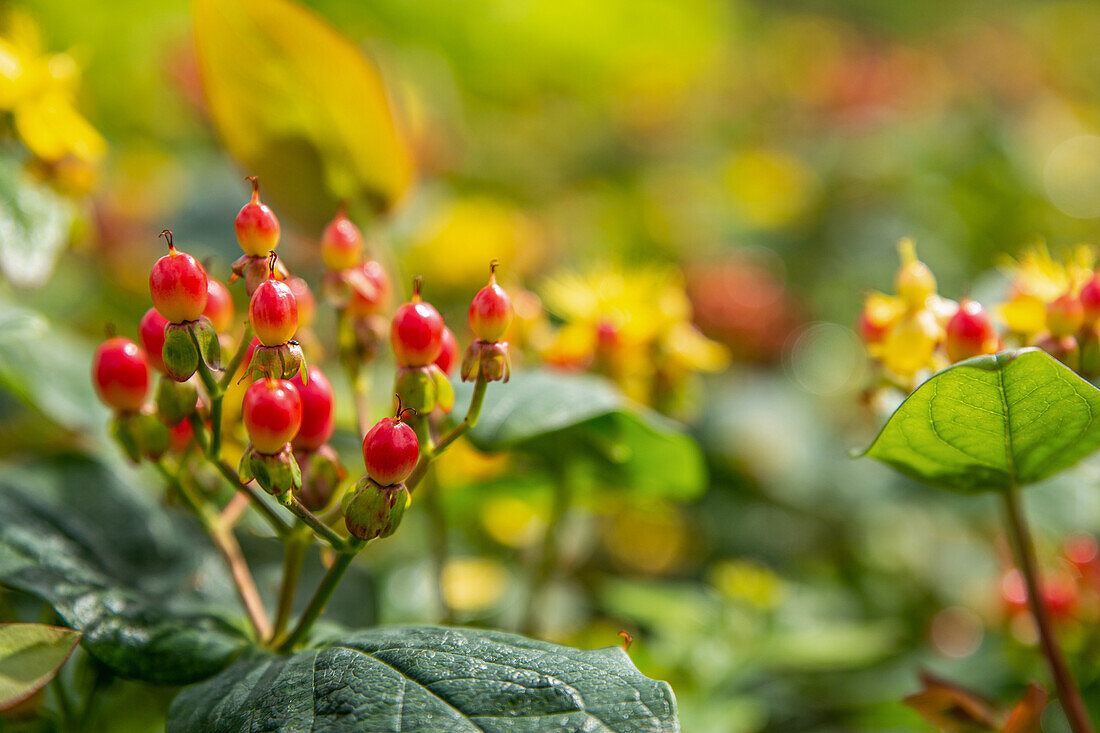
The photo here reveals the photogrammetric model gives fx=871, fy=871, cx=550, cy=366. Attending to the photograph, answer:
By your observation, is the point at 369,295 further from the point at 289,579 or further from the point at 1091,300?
the point at 1091,300

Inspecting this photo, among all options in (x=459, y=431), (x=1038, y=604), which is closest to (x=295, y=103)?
(x=459, y=431)

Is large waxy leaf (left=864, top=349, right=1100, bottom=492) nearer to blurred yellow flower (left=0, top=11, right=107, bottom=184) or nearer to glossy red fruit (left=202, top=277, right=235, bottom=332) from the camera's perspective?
glossy red fruit (left=202, top=277, right=235, bottom=332)

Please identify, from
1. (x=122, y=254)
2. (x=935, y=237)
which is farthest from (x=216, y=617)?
(x=935, y=237)

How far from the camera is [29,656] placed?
0.33 metres

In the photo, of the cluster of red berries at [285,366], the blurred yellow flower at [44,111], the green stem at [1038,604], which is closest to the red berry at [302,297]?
the cluster of red berries at [285,366]

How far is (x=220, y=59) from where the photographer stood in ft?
1.60

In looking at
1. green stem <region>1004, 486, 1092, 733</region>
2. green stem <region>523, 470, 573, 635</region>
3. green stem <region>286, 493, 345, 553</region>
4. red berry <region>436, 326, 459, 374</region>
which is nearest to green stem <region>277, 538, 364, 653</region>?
green stem <region>286, 493, 345, 553</region>

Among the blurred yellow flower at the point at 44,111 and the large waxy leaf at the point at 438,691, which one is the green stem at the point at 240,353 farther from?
the blurred yellow flower at the point at 44,111

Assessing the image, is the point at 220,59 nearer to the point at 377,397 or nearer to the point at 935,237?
the point at 377,397

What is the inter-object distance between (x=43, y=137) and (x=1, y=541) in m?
0.27

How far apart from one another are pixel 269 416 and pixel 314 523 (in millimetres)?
44

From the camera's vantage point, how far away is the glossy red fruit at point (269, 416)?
32 centimetres

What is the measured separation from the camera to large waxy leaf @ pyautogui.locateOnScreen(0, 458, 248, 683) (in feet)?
1.18

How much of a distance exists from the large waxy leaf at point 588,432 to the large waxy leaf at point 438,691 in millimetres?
109
